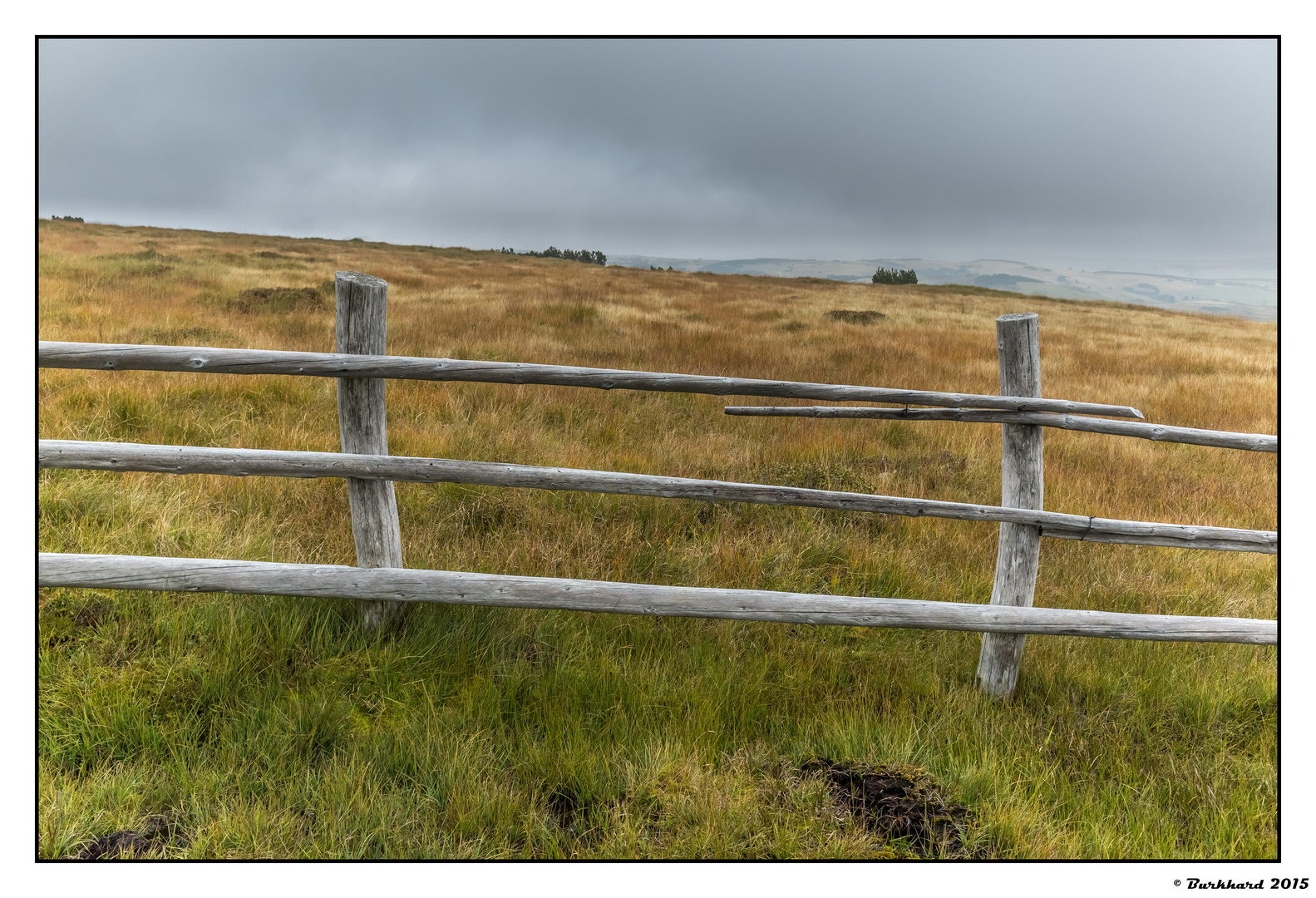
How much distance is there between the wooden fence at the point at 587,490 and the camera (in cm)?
246

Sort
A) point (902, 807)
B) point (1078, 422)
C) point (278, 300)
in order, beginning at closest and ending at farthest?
point (902, 807) → point (1078, 422) → point (278, 300)

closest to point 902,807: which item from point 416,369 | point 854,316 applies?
point 416,369

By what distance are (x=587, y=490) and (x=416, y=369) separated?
86 centimetres

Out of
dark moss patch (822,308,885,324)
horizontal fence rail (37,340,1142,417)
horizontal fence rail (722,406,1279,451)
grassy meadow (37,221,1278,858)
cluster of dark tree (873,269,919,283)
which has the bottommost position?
grassy meadow (37,221,1278,858)

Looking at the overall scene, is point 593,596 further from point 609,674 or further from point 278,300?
point 278,300

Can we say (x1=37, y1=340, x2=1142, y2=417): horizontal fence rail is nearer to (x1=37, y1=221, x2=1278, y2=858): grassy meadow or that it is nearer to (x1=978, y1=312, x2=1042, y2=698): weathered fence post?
(x1=978, y1=312, x2=1042, y2=698): weathered fence post

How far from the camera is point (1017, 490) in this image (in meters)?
2.94

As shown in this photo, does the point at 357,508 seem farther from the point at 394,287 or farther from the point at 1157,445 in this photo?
the point at 394,287

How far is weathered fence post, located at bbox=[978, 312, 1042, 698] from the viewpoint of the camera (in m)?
2.88

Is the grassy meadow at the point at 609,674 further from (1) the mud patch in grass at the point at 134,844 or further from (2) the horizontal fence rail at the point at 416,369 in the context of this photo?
(2) the horizontal fence rail at the point at 416,369

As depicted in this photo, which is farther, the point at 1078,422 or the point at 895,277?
the point at 895,277

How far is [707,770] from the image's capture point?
2324 mm

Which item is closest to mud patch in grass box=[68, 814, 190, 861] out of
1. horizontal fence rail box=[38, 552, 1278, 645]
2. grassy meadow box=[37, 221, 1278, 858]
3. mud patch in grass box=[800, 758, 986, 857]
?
grassy meadow box=[37, 221, 1278, 858]

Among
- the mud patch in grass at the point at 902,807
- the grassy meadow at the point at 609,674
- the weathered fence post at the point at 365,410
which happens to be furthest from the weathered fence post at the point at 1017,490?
the weathered fence post at the point at 365,410
